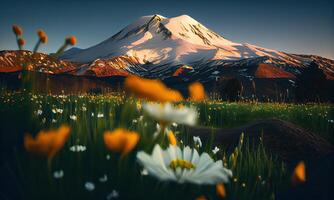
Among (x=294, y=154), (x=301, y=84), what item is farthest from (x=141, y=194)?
(x=301, y=84)

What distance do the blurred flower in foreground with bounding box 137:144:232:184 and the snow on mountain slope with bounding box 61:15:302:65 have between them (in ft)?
418

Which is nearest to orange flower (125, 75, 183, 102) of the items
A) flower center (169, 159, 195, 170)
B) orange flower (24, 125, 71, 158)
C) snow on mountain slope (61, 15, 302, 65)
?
orange flower (24, 125, 71, 158)

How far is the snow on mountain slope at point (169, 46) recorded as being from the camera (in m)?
142

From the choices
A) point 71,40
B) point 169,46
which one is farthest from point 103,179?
point 169,46

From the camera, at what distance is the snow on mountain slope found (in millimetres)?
141625

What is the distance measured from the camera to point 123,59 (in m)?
149

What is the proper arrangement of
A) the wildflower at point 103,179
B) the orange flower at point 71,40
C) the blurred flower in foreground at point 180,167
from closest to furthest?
1. the blurred flower in foreground at point 180,167
2. the orange flower at point 71,40
3. the wildflower at point 103,179

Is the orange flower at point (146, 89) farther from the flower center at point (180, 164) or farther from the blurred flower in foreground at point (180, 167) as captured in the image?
the flower center at point (180, 164)

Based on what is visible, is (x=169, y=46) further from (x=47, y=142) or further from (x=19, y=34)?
(x=47, y=142)

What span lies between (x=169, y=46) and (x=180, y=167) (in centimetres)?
16285

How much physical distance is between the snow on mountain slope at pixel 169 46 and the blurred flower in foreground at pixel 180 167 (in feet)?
418

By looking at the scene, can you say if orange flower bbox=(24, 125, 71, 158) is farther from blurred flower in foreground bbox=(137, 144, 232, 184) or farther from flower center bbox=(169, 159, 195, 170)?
flower center bbox=(169, 159, 195, 170)

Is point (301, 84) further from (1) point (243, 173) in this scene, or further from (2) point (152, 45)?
(2) point (152, 45)

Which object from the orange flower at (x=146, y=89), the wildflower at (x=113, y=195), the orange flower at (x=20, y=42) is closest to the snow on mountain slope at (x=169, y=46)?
the orange flower at (x=20, y=42)
